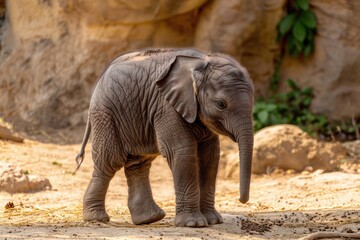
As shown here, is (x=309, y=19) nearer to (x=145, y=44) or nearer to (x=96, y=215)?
(x=145, y=44)

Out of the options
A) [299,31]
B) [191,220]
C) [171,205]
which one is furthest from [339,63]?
[191,220]

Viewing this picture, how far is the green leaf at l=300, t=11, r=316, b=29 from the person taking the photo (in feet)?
54.9

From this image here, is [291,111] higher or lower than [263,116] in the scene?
higher

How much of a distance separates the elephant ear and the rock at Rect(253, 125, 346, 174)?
5050 mm

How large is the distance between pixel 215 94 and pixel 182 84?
0.38 meters

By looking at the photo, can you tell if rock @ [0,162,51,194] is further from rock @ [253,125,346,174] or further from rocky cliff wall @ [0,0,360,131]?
rocky cliff wall @ [0,0,360,131]

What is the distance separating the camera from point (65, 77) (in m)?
16.7

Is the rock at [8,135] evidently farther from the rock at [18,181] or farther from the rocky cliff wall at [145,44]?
the rock at [18,181]

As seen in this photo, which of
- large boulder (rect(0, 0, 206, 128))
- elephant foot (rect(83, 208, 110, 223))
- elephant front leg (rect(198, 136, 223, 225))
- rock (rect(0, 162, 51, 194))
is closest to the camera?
elephant front leg (rect(198, 136, 223, 225))

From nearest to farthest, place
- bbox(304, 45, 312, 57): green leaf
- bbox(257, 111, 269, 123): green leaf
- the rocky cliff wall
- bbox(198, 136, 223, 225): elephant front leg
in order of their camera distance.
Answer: bbox(198, 136, 223, 225): elephant front leg, bbox(257, 111, 269, 123): green leaf, the rocky cliff wall, bbox(304, 45, 312, 57): green leaf

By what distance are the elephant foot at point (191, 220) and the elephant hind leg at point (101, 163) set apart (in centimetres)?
92

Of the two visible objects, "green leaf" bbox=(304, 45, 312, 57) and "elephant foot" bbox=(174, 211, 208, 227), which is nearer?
"elephant foot" bbox=(174, 211, 208, 227)

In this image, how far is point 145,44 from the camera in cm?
1656

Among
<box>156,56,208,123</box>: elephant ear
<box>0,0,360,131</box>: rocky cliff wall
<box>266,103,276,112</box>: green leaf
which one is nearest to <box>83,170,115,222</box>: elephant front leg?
<box>156,56,208,123</box>: elephant ear
